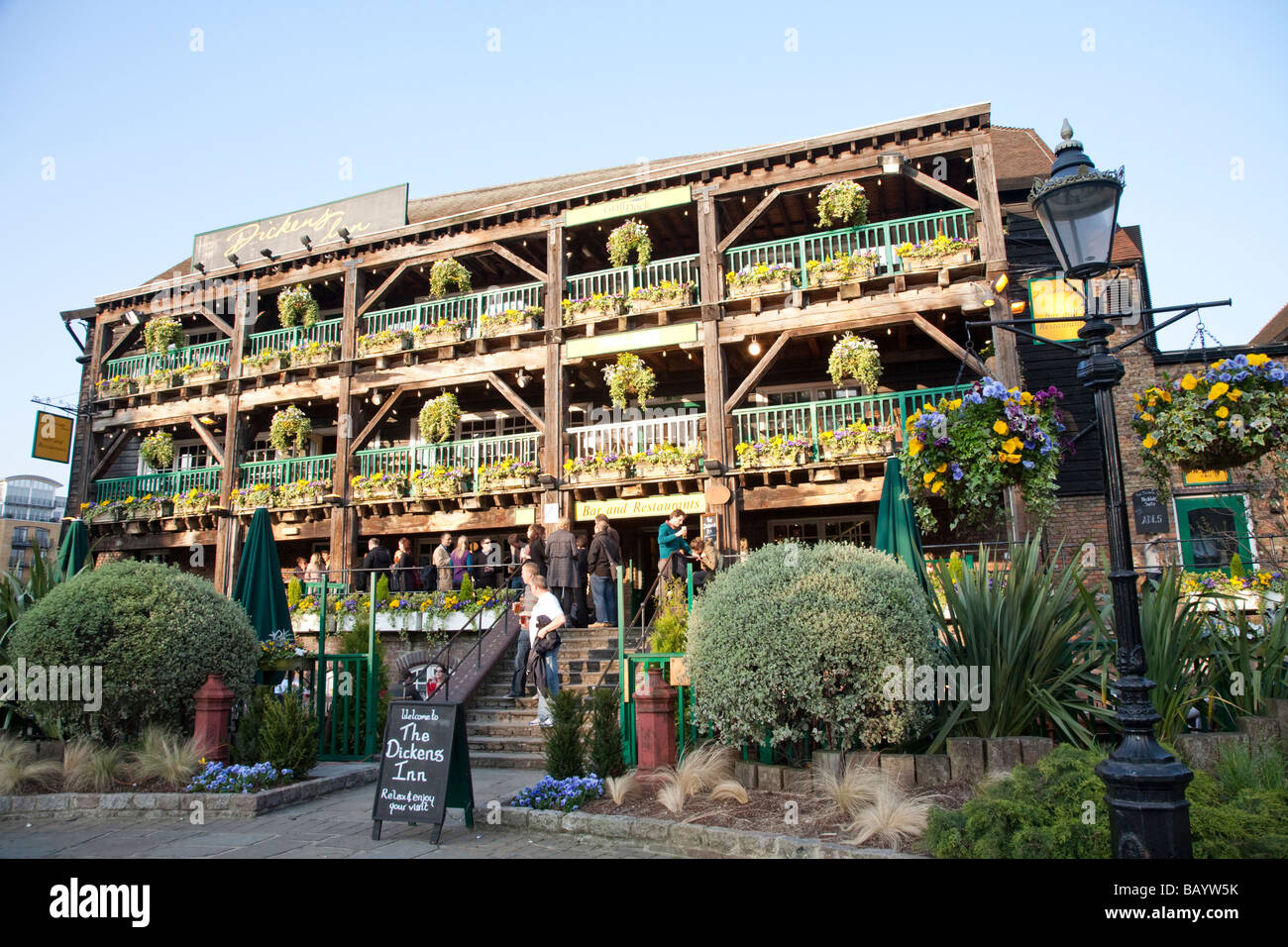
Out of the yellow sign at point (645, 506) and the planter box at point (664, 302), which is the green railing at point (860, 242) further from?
the yellow sign at point (645, 506)

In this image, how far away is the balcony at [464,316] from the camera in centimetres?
1725

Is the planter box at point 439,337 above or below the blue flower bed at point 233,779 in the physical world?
above

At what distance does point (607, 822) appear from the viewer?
5520 millimetres

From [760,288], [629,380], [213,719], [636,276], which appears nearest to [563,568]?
[629,380]

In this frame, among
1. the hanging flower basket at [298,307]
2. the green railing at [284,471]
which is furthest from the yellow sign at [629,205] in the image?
the green railing at [284,471]

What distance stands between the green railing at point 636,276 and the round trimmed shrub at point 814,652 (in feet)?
36.1

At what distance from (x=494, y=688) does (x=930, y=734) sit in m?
6.07

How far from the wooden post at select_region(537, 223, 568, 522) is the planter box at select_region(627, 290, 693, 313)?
1.64 m

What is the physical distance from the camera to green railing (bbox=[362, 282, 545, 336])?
17.7 meters

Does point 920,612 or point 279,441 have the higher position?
point 279,441

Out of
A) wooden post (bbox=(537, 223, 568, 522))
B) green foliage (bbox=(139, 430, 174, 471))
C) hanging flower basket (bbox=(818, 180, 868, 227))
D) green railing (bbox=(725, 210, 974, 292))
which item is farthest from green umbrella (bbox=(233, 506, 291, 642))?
green foliage (bbox=(139, 430, 174, 471))
